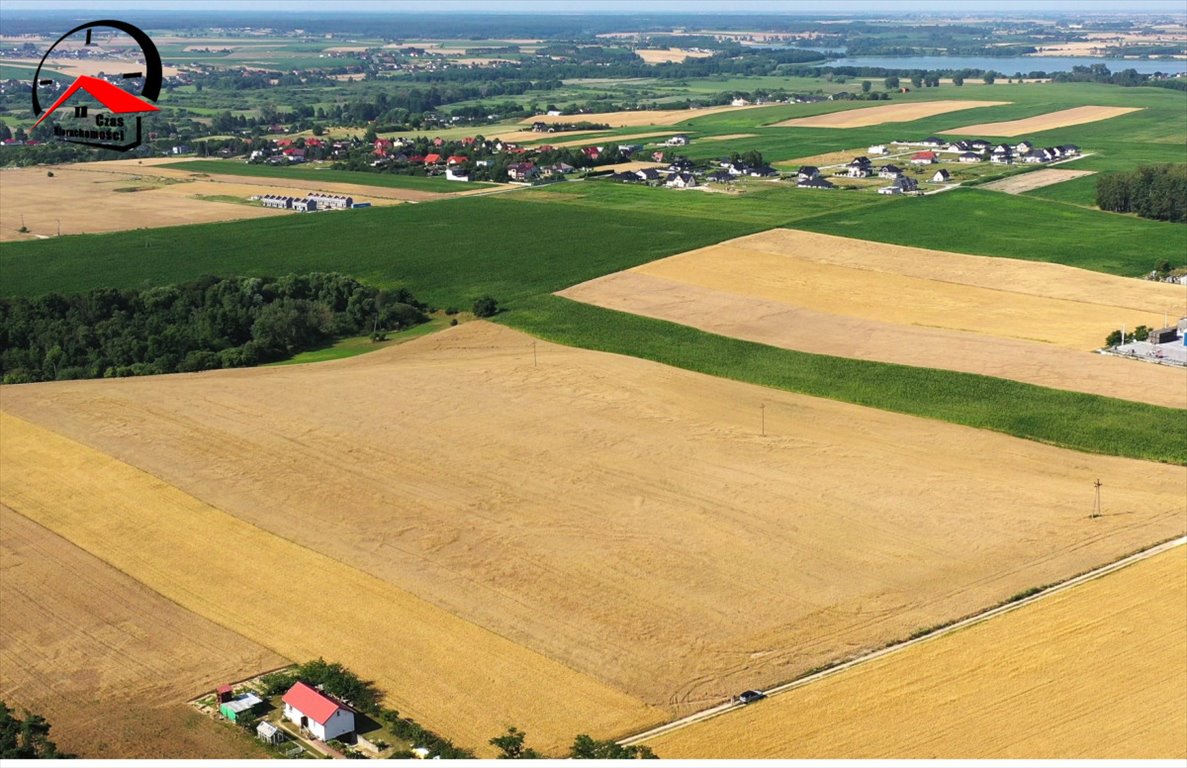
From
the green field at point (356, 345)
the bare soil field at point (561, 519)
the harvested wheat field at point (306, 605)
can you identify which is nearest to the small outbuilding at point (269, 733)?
the harvested wheat field at point (306, 605)

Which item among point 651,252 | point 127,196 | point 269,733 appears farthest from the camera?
point 127,196

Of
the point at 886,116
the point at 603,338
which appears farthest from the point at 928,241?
the point at 886,116

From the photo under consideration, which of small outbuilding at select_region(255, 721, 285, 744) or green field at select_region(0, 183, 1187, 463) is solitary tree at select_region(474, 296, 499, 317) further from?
small outbuilding at select_region(255, 721, 285, 744)

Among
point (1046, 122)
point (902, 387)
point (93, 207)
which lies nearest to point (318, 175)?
point (93, 207)

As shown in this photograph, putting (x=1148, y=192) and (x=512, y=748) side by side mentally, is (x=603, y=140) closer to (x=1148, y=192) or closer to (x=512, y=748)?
(x=1148, y=192)

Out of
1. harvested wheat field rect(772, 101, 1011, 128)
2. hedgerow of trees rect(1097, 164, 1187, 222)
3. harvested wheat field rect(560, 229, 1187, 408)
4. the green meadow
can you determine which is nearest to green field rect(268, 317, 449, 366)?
the green meadow

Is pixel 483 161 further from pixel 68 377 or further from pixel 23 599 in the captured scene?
pixel 23 599

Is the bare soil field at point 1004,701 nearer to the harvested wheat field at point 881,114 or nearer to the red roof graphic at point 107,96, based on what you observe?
the red roof graphic at point 107,96
